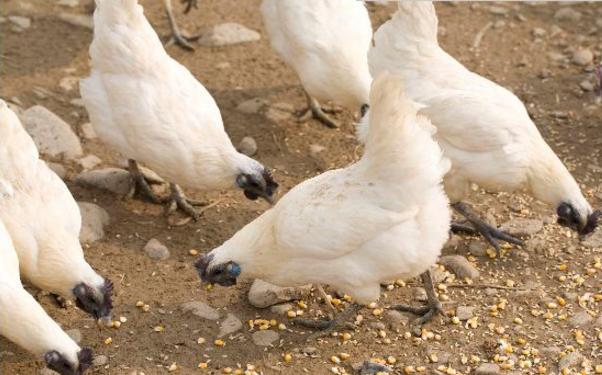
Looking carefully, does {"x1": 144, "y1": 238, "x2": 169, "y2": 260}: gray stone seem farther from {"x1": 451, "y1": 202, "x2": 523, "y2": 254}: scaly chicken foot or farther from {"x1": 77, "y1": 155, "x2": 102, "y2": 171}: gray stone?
{"x1": 451, "y1": 202, "x2": 523, "y2": 254}: scaly chicken foot

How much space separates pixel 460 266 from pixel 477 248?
34cm

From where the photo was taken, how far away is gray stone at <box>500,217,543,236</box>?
7500 millimetres

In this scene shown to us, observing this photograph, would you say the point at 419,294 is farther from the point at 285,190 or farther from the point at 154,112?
the point at 154,112

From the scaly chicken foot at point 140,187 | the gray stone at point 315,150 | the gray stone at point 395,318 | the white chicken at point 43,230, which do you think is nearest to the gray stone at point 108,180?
the scaly chicken foot at point 140,187

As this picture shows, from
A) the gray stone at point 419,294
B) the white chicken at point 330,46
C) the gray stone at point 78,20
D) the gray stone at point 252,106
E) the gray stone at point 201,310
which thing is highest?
the white chicken at point 330,46

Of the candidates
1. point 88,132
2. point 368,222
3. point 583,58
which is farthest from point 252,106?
point 368,222

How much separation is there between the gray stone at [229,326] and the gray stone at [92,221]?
1254 mm

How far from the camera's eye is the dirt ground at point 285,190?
645 cm

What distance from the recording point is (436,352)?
255 inches

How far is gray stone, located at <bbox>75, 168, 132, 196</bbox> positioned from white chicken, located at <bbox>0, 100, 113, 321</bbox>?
1192 millimetres

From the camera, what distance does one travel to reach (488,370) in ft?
20.5

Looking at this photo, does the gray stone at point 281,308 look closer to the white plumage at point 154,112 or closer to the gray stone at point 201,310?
the gray stone at point 201,310

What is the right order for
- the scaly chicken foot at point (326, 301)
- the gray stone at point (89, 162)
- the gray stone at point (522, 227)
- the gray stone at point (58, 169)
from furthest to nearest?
the gray stone at point (89, 162) < the gray stone at point (58, 169) < the gray stone at point (522, 227) < the scaly chicken foot at point (326, 301)

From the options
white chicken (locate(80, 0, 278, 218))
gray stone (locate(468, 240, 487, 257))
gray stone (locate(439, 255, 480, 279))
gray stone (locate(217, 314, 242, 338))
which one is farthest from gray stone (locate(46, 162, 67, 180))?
gray stone (locate(468, 240, 487, 257))
